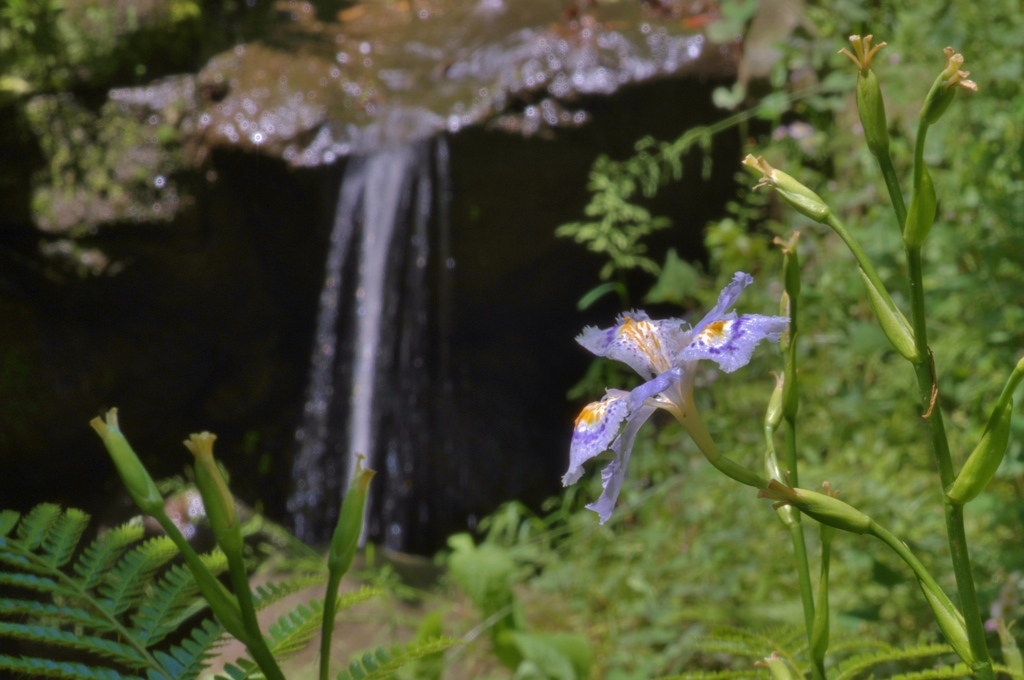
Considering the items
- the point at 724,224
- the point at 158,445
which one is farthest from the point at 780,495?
the point at 158,445

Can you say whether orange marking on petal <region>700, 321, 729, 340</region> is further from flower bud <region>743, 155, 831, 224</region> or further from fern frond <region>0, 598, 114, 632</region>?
fern frond <region>0, 598, 114, 632</region>

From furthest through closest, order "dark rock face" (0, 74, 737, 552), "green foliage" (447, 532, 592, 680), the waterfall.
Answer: the waterfall, "dark rock face" (0, 74, 737, 552), "green foliage" (447, 532, 592, 680)

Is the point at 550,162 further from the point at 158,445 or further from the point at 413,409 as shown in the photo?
the point at 158,445

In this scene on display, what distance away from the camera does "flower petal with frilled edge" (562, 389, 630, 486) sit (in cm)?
74

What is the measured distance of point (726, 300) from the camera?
0.83 m

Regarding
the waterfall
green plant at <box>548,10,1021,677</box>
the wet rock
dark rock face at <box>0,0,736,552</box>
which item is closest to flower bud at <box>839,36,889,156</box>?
green plant at <box>548,10,1021,677</box>

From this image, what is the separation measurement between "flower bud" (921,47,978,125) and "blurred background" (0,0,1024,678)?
254cm

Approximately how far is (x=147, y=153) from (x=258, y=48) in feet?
4.00

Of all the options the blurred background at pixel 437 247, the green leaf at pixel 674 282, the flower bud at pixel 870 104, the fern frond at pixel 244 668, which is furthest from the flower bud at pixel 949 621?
the green leaf at pixel 674 282

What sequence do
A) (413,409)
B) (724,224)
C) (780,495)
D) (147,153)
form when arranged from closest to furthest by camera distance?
(780,495) < (724,224) < (147,153) < (413,409)

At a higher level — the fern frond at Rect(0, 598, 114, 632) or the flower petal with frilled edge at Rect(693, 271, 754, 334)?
the flower petal with frilled edge at Rect(693, 271, 754, 334)

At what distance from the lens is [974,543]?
2.64 meters

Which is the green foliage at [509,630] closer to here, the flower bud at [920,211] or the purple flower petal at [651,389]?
the purple flower petal at [651,389]

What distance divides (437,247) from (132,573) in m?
4.80
